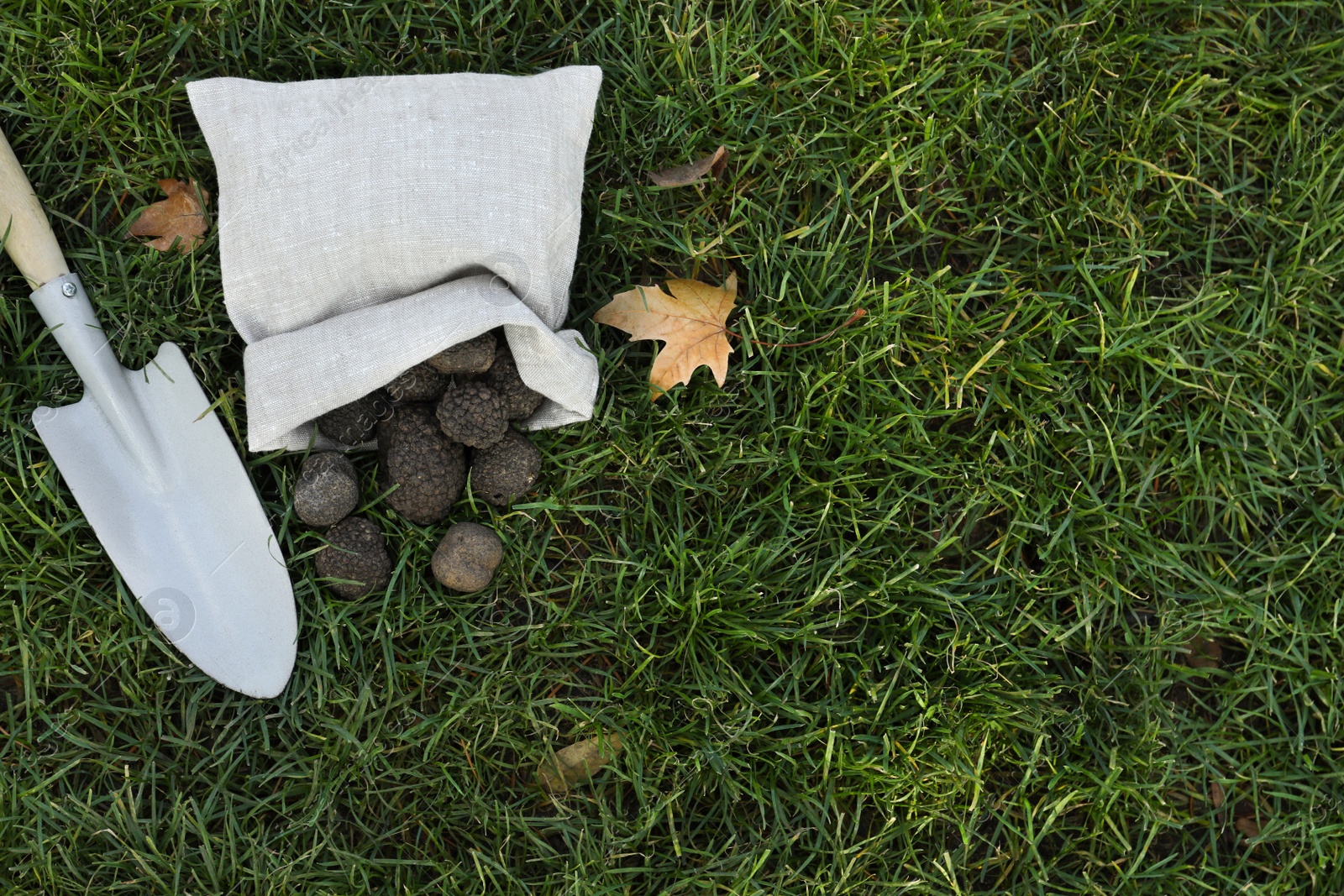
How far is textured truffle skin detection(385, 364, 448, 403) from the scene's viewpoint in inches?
78.0

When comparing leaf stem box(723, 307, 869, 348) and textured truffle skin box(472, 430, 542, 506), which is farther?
leaf stem box(723, 307, 869, 348)

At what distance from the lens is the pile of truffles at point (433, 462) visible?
198 cm

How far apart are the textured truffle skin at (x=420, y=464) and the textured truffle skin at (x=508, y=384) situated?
6.0 inches

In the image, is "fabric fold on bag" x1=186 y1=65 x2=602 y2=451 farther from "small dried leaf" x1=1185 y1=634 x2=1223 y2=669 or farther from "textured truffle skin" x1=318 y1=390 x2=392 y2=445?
"small dried leaf" x1=1185 y1=634 x2=1223 y2=669

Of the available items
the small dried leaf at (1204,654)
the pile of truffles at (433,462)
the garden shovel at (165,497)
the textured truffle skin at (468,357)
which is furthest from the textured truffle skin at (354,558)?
the small dried leaf at (1204,654)

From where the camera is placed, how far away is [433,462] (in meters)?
2.00

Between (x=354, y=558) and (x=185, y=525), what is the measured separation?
15.4 inches

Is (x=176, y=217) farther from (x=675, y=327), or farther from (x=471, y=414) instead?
(x=675, y=327)

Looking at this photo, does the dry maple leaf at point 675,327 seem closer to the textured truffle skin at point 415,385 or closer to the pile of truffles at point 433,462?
the pile of truffles at point 433,462

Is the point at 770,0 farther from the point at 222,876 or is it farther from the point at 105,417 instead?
the point at 222,876

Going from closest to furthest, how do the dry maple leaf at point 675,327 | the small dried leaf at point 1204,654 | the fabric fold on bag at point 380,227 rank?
the fabric fold on bag at point 380,227, the dry maple leaf at point 675,327, the small dried leaf at point 1204,654
